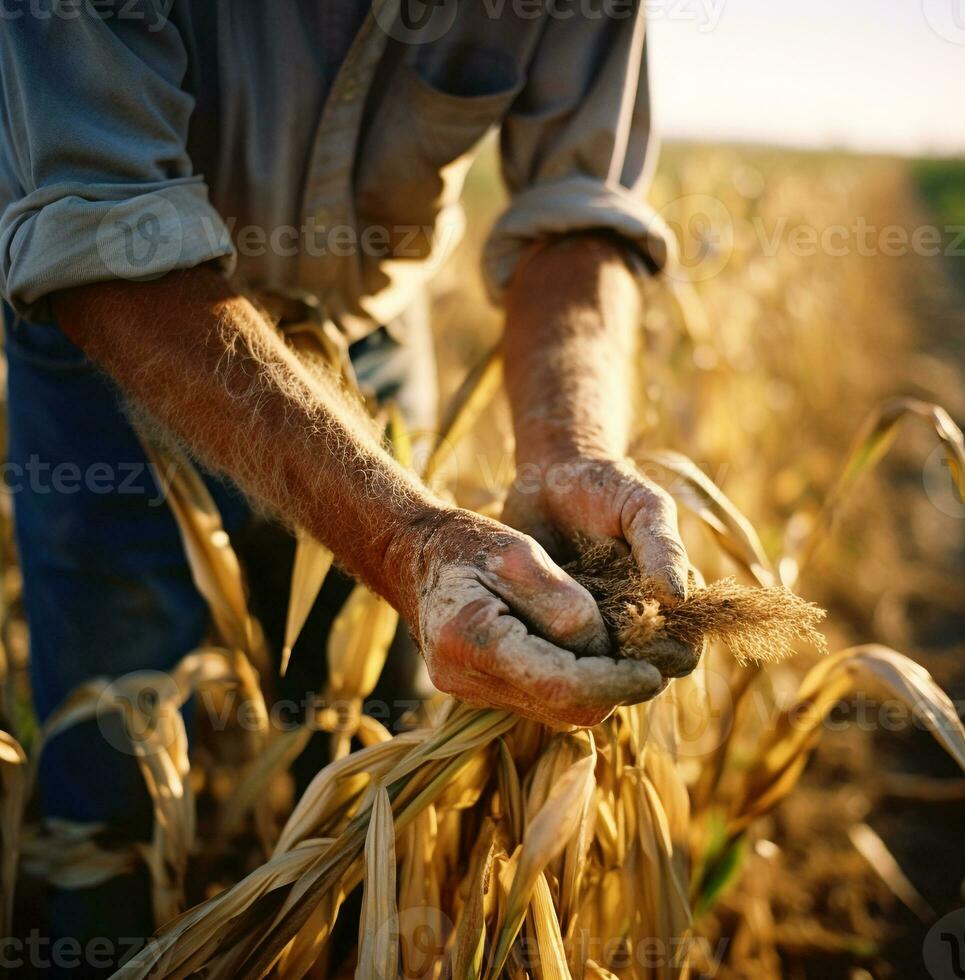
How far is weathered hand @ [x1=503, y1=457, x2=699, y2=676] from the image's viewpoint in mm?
997

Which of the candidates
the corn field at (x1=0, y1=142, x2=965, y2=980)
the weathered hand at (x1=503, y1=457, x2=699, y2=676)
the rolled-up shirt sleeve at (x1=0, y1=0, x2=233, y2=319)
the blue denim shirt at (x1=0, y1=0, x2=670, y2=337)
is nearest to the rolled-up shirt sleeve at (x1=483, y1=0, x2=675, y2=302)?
the blue denim shirt at (x1=0, y1=0, x2=670, y2=337)

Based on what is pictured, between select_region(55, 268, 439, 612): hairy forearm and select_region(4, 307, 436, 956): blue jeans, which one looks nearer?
select_region(55, 268, 439, 612): hairy forearm

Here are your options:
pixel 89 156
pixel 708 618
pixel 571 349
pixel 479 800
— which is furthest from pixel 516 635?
pixel 89 156

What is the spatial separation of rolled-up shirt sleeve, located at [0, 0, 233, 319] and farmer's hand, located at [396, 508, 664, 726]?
0.59m

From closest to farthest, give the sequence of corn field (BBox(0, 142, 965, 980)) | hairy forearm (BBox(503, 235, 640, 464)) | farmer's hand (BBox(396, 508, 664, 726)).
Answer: farmer's hand (BBox(396, 508, 664, 726)) → corn field (BBox(0, 142, 965, 980)) → hairy forearm (BBox(503, 235, 640, 464))

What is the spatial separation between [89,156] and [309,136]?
0.43 metres

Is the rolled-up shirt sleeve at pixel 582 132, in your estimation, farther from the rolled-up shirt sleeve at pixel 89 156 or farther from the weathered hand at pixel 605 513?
the rolled-up shirt sleeve at pixel 89 156

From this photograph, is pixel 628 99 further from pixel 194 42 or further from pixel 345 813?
pixel 345 813

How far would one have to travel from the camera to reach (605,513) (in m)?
1.14

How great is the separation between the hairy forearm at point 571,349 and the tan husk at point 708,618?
1.10 feet

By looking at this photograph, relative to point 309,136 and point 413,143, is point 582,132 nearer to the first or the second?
point 413,143

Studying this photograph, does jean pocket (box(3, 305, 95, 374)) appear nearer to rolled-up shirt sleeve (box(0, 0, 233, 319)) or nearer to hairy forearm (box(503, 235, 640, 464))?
rolled-up shirt sleeve (box(0, 0, 233, 319))

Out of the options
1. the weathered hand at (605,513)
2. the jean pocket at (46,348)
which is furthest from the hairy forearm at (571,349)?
the jean pocket at (46,348)

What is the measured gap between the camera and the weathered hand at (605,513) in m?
1.00
